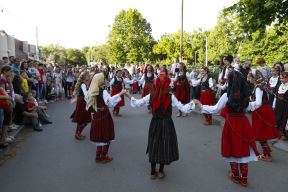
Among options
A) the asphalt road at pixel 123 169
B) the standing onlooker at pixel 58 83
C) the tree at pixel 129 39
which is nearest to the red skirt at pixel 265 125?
the asphalt road at pixel 123 169

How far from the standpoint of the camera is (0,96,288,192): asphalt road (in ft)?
15.6

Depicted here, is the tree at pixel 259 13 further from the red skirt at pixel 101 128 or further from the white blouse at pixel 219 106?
the red skirt at pixel 101 128

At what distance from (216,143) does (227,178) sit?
7.53ft

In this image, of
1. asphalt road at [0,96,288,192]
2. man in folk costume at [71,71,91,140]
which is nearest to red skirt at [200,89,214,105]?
asphalt road at [0,96,288,192]

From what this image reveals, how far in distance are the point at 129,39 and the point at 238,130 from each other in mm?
47400

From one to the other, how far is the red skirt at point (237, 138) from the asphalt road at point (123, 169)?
54 centimetres

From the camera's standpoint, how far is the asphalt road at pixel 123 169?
477 centimetres

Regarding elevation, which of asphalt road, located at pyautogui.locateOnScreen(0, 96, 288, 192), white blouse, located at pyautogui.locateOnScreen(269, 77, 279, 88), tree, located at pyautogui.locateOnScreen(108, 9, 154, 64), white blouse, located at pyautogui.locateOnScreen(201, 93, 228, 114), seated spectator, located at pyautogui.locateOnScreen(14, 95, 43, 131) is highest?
tree, located at pyautogui.locateOnScreen(108, 9, 154, 64)

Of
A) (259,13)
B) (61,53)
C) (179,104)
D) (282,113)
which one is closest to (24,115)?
(179,104)

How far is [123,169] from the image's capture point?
218 inches

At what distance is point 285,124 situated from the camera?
7254mm

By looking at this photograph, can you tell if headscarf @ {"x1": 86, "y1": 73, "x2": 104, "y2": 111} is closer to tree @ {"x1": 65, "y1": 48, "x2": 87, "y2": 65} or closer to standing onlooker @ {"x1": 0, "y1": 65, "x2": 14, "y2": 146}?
standing onlooker @ {"x1": 0, "y1": 65, "x2": 14, "y2": 146}

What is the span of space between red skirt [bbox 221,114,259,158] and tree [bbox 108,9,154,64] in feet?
151

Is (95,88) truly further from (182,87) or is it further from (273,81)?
(182,87)
